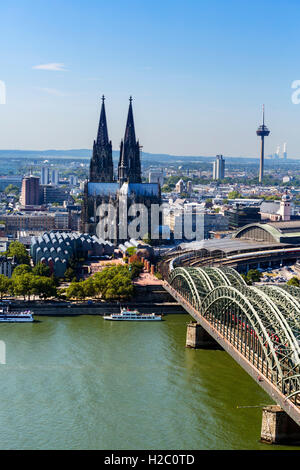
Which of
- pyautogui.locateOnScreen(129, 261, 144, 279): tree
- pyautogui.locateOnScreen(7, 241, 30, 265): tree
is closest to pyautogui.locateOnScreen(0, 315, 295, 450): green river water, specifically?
pyautogui.locateOnScreen(129, 261, 144, 279): tree

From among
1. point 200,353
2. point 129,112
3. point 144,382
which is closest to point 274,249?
point 129,112

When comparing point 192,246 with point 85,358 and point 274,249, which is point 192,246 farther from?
point 85,358

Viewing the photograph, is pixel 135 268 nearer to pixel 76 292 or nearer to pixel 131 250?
pixel 131 250

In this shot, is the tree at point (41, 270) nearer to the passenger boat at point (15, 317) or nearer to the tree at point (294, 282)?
the passenger boat at point (15, 317)

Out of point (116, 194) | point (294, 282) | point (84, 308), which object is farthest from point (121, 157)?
point (84, 308)

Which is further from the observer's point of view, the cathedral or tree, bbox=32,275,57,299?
the cathedral

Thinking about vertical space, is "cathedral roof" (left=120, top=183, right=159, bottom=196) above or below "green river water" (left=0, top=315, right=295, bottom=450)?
above

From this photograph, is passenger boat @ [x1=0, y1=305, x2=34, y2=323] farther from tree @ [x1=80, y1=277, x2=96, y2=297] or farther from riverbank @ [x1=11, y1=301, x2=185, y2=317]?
tree @ [x1=80, y1=277, x2=96, y2=297]
